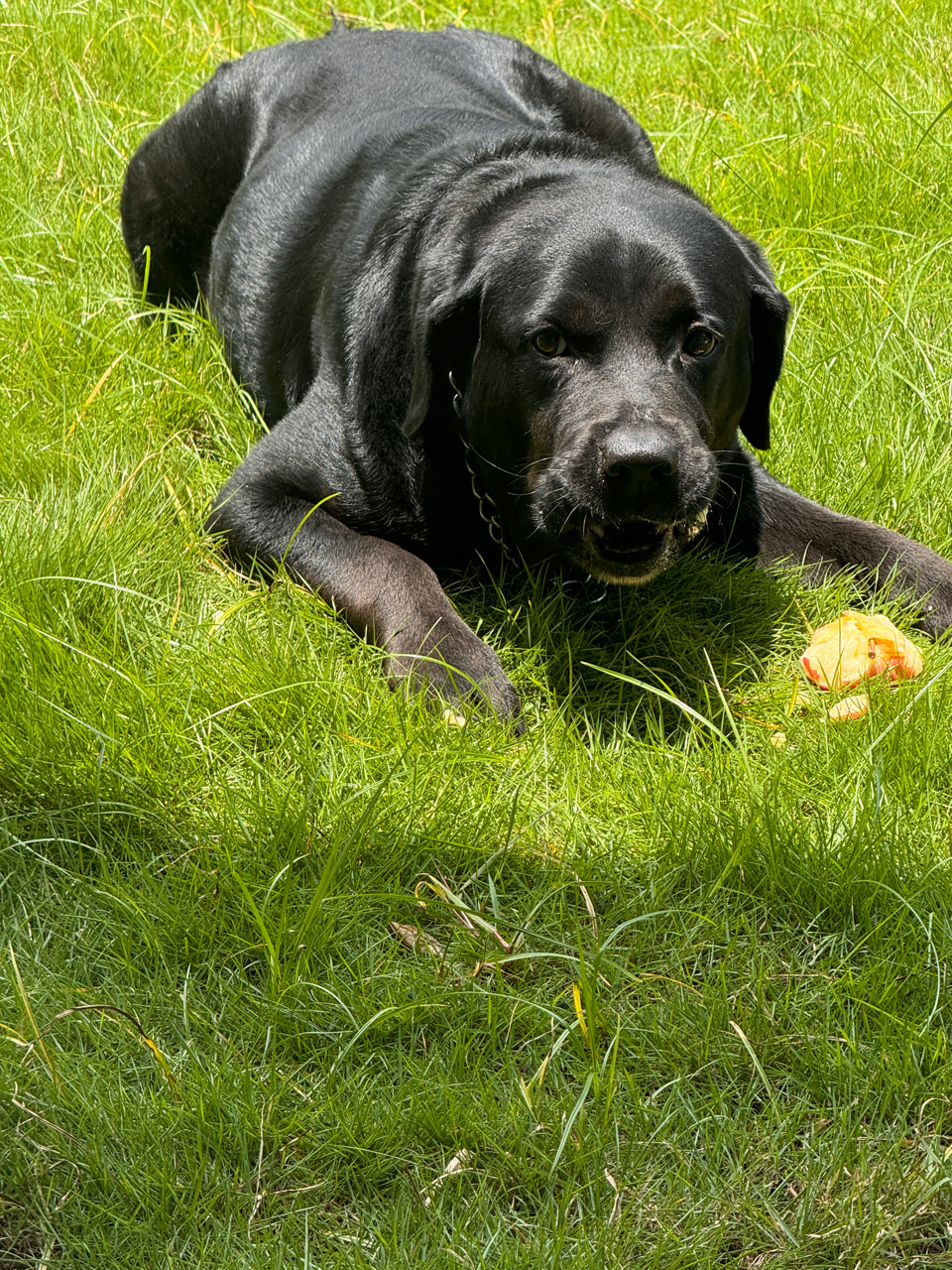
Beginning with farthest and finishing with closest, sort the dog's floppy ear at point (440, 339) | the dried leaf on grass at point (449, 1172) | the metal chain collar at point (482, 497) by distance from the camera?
the metal chain collar at point (482, 497) → the dog's floppy ear at point (440, 339) → the dried leaf on grass at point (449, 1172)

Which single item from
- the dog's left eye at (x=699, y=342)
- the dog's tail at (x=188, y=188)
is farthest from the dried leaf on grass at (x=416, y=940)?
the dog's tail at (x=188, y=188)

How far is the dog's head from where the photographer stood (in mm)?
2736

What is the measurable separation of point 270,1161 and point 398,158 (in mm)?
2629

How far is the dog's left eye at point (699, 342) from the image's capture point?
2936 millimetres

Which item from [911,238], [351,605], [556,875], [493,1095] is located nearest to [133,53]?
[911,238]

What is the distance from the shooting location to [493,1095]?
6.47ft

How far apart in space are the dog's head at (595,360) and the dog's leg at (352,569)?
1.00ft

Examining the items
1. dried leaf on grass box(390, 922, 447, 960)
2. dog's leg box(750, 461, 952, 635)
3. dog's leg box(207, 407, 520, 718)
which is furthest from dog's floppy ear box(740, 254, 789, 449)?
dried leaf on grass box(390, 922, 447, 960)

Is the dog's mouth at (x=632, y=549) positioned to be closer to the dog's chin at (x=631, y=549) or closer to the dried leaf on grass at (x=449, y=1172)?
the dog's chin at (x=631, y=549)

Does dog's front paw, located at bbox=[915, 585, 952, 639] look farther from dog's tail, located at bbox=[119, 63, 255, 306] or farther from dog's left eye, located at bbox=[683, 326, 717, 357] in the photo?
dog's tail, located at bbox=[119, 63, 255, 306]

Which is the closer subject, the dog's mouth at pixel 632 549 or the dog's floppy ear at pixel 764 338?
the dog's mouth at pixel 632 549

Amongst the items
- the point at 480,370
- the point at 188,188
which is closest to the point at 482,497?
the point at 480,370

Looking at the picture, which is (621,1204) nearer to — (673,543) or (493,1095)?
(493,1095)

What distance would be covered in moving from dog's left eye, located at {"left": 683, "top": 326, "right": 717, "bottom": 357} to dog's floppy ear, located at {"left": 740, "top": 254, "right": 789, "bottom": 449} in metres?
0.28
